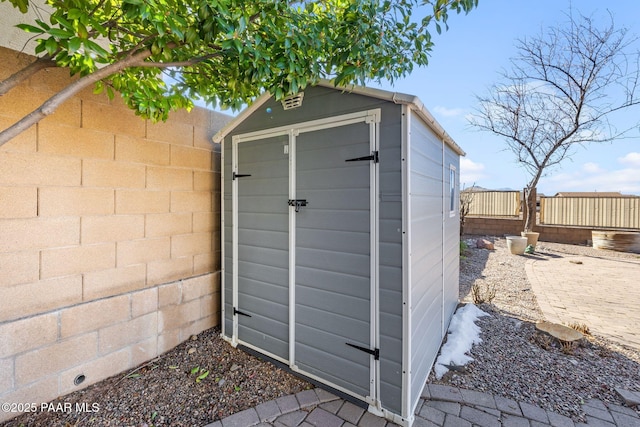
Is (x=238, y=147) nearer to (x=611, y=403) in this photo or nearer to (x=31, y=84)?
(x=31, y=84)

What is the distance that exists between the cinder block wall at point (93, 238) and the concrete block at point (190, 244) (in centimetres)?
1

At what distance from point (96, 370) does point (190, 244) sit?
1.23m

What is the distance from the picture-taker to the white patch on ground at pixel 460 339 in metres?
2.61

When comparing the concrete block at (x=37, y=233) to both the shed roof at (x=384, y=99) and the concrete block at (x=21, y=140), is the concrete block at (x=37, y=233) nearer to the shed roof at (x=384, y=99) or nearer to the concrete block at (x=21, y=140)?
the concrete block at (x=21, y=140)

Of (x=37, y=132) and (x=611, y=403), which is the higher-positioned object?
(x=37, y=132)

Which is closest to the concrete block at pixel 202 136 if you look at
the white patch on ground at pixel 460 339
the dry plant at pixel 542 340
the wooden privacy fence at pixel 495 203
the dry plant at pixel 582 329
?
the white patch on ground at pixel 460 339

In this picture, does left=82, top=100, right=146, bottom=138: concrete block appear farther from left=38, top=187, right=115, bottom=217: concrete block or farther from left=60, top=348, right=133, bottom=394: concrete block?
left=60, top=348, right=133, bottom=394: concrete block

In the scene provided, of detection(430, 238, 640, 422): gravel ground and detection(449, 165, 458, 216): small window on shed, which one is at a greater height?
detection(449, 165, 458, 216): small window on shed

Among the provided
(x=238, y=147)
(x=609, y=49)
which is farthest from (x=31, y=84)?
(x=609, y=49)

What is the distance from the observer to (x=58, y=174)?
210cm

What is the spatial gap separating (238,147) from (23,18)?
6.51ft

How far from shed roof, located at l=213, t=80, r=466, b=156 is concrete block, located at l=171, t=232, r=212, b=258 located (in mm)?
1020

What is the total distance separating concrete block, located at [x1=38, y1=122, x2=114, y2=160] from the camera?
6.69 feet

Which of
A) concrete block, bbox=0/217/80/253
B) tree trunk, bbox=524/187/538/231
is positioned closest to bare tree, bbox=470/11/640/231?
tree trunk, bbox=524/187/538/231
